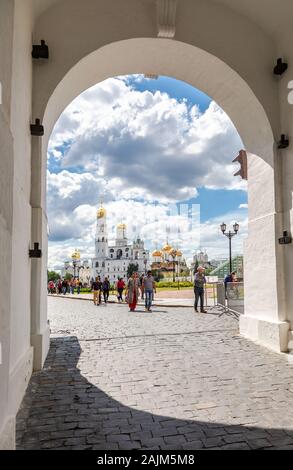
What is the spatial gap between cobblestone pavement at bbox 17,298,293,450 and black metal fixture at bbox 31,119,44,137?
3727 mm

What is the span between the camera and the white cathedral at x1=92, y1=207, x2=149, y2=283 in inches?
4614

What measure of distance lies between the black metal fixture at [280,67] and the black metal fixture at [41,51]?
4.16 m

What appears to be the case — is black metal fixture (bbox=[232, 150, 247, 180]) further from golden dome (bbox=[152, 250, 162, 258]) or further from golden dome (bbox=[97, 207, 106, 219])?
golden dome (bbox=[97, 207, 106, 219])

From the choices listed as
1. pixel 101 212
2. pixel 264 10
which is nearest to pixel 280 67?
pixel 264 10

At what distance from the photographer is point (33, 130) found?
241 inches

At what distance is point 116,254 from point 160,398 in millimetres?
116904

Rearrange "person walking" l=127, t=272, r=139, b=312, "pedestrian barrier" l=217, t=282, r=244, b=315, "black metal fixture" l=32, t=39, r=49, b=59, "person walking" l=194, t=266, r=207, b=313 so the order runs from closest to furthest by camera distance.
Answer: "black metal fixture" l=32, t=39, r=49, b=59, "pedestrian barrier" l=217, t=282, r=244, b=315, "person walking" l=194, t=266, r=207, b=313, "person walking" l=127, t=272, r=139, b=312

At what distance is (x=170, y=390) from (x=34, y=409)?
1649mm

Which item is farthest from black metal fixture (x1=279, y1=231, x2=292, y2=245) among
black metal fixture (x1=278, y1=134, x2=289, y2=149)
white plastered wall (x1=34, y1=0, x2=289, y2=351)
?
black metal fixture (x1=278, y1=134, x2=289, y2=149)

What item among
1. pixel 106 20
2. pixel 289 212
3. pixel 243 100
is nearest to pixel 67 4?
pixel 106 20

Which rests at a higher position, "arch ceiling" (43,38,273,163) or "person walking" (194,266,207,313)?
"arch ceiling" (43,38,273,163)

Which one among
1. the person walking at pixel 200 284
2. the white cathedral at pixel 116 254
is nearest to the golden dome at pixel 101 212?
the white cathedral at pixel 116 254

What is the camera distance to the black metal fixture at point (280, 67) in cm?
710

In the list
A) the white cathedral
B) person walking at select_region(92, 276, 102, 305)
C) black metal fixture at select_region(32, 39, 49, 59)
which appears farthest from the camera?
the white cathedral
